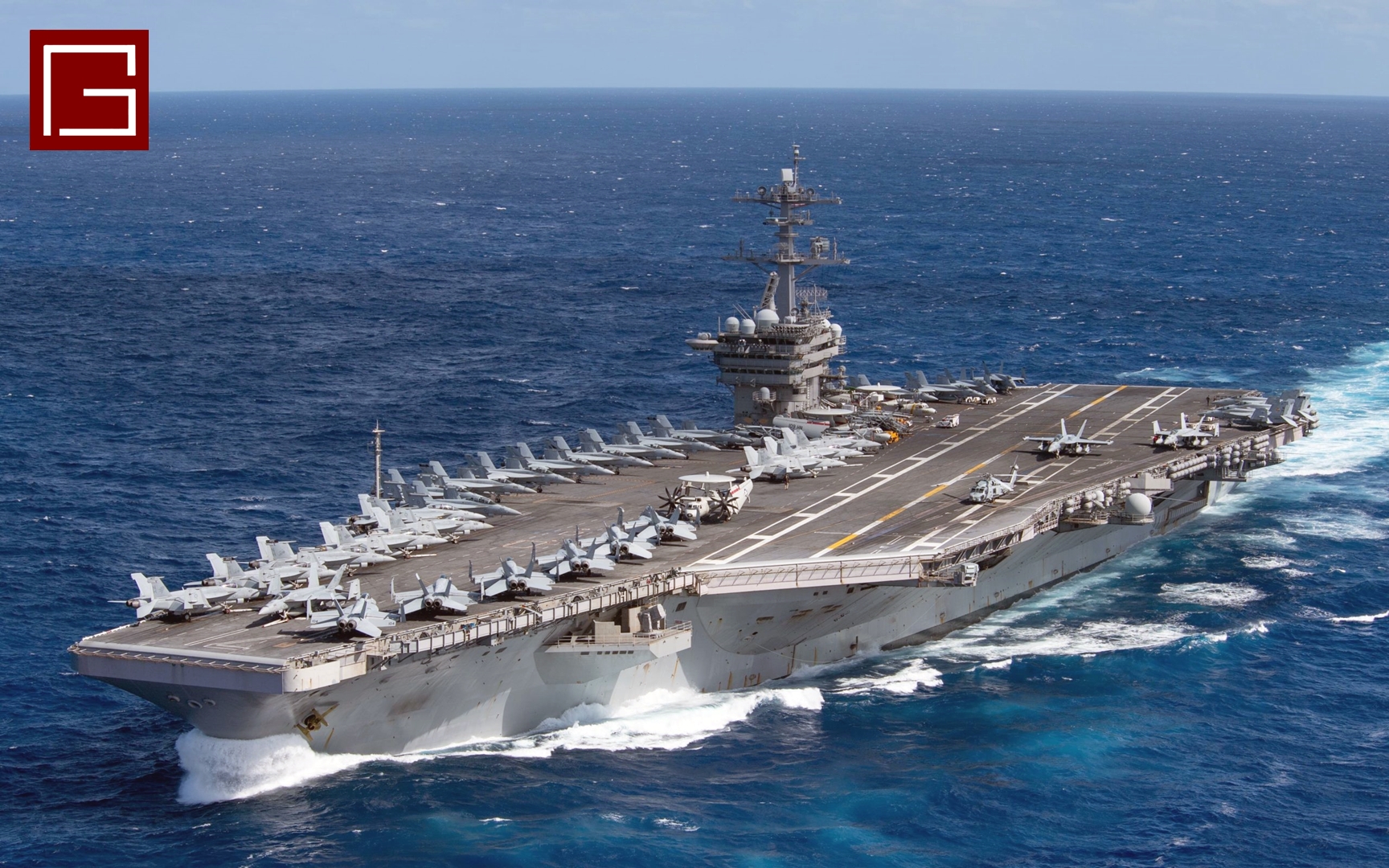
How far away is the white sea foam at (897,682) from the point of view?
3419 centimetres

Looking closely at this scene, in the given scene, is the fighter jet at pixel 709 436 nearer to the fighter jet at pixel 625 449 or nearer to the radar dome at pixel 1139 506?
the fighter jet at pixel 625 449

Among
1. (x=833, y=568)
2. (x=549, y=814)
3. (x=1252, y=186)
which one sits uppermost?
(x=1252, y=186)

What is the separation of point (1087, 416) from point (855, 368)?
53.4 feet

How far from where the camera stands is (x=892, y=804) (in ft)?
93.2

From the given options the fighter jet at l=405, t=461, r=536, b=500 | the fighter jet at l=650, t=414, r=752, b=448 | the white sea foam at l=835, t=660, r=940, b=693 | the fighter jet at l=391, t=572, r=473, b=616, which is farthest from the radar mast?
the fighter jet at l=391, t=572, r=473, b=616

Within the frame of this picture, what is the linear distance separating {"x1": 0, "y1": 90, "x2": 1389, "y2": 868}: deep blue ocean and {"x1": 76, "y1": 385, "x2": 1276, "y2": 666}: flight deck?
7.46ft

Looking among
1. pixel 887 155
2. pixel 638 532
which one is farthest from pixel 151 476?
pixel 887 155

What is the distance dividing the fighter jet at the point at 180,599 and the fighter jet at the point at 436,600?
3.45 meters

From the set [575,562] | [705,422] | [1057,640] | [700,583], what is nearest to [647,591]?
[700,583]

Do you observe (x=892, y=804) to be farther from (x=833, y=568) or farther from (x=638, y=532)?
(x=638, y=532)

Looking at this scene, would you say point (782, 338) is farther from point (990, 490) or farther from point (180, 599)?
point (180, 599)

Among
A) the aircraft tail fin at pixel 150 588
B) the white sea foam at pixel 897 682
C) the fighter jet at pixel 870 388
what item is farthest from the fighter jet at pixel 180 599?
the fighter jet at pixel 870 388

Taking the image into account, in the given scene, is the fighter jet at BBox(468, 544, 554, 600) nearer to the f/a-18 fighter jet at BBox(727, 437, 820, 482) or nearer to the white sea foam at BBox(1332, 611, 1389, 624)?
the f/a-18 fighter jet at BBox(727, 437, 820, 482)

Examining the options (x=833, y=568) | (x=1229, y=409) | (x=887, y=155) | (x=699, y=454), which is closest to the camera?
(x=833, y=568)
